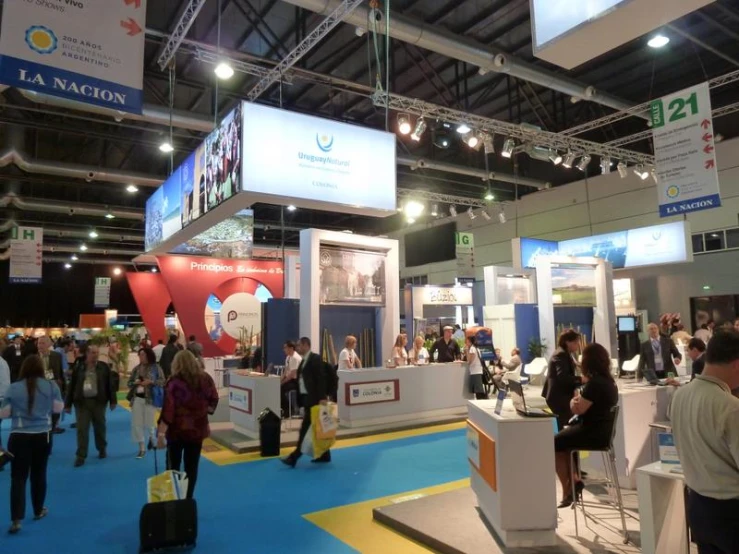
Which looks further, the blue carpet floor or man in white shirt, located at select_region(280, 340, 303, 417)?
man in white shirt, located at select_region(280, 340, 303, 417)

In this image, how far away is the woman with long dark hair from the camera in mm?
4020

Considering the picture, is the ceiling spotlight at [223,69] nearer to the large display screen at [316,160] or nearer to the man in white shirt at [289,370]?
the large display screen at [316,160]

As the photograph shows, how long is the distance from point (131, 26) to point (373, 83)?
21.0ft

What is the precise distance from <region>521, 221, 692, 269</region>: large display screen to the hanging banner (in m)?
13.2

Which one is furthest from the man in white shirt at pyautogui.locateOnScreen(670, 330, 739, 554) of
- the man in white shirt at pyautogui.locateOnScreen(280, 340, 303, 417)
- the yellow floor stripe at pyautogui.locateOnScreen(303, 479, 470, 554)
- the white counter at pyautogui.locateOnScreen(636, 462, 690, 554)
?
the man in white shirt at pyautogui.locateOnScreen(280, 340, 303, 417)

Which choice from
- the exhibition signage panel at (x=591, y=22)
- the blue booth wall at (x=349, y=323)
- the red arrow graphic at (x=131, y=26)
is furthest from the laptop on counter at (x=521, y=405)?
the blue booth wall at (x=349, y=323)

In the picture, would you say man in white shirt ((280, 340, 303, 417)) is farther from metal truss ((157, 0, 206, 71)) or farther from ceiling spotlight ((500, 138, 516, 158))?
ceiling spotlight ((500, 138, 516, 158))

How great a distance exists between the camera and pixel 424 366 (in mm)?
8477

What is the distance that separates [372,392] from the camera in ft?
25.6

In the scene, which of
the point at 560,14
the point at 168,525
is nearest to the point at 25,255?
the point at 168,525

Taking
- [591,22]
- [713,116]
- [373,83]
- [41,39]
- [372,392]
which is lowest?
[372,392]

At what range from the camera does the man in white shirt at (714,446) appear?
73.4 inches

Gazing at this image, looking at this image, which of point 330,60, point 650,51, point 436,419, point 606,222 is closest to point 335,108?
point 330,60

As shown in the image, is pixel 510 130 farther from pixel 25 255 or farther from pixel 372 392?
pixel 25 255
